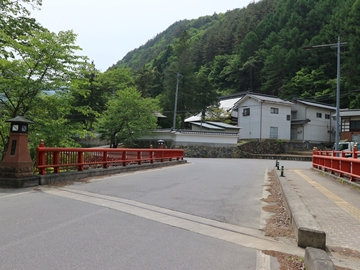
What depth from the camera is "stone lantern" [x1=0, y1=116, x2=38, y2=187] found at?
818cm

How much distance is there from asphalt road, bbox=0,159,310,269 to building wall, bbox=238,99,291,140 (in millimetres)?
35205

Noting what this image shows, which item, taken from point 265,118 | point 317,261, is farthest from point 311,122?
point 317,261

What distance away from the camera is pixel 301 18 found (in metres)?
54.6

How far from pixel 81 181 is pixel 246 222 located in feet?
21.0

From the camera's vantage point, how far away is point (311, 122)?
4359 centimetres

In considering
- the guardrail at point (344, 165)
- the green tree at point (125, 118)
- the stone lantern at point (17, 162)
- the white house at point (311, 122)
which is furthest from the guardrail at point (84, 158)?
the white house at point (311, 122)

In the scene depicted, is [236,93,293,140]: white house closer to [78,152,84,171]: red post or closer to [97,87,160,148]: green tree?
[97,87,160,148]: green tree

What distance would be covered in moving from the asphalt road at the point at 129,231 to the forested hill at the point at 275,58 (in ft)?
116

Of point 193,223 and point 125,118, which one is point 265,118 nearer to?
point 125,118

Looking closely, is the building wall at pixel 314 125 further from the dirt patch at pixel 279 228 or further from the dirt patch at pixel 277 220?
the dirt patch at pixel 277 220

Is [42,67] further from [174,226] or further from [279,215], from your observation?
[279,215]

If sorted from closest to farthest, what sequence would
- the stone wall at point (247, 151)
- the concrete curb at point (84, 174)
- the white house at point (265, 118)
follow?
the concrete curb at point (84, 174) → the stone wall at point (247, 151) → the white house at point (265, 118)

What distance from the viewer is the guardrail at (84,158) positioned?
910 cm

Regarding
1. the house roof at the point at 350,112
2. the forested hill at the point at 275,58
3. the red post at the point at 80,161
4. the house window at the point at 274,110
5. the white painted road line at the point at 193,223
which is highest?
the forested hill at the point at 275,58
